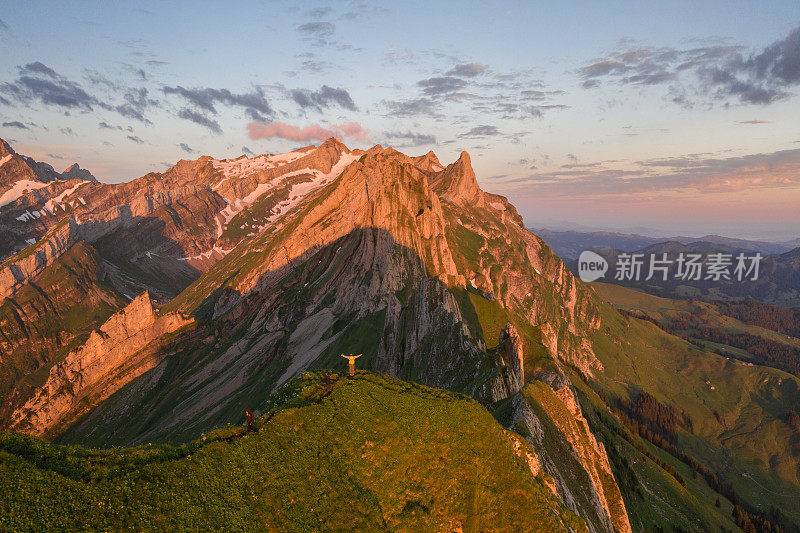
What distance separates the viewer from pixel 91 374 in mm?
180875

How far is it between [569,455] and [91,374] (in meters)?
Answer: 225

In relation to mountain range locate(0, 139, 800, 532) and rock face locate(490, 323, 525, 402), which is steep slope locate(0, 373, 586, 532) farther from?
rock face locate(490, 323, 525, 402)

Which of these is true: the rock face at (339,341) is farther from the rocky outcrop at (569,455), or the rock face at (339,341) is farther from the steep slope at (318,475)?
the steep slope at (318,475)

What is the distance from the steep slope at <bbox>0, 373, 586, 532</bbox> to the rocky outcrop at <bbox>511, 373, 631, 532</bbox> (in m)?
9.37

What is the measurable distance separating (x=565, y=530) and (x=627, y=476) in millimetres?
90000

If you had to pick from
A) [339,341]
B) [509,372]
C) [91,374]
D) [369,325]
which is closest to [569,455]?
[509,372]

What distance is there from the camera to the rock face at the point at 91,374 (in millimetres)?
162875

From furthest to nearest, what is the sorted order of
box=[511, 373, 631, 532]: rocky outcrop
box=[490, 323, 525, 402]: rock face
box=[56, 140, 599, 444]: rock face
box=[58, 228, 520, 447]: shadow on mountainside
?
1. box=[58, 228, 520, 447]: shadow on mountainside
2. box=[56, 140, 599, 444]: rock face
3. box=[490, 323, 525, 402]: rock face
4. box=[511, 373, 631, 532]: rocky outcrop

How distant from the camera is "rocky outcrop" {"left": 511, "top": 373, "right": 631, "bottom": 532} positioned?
39500 millimetres

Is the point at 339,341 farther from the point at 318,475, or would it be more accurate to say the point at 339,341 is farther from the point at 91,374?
the point at 91,374

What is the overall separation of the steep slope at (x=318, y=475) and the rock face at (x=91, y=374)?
189914 mm

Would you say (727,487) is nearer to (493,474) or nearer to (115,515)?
(493,474)

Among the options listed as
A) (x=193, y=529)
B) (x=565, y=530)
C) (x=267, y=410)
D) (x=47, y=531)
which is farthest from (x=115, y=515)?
(x=565, y=530)

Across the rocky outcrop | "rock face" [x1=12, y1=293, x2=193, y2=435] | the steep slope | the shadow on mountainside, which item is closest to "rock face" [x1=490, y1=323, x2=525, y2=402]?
the shadow on mountainside
